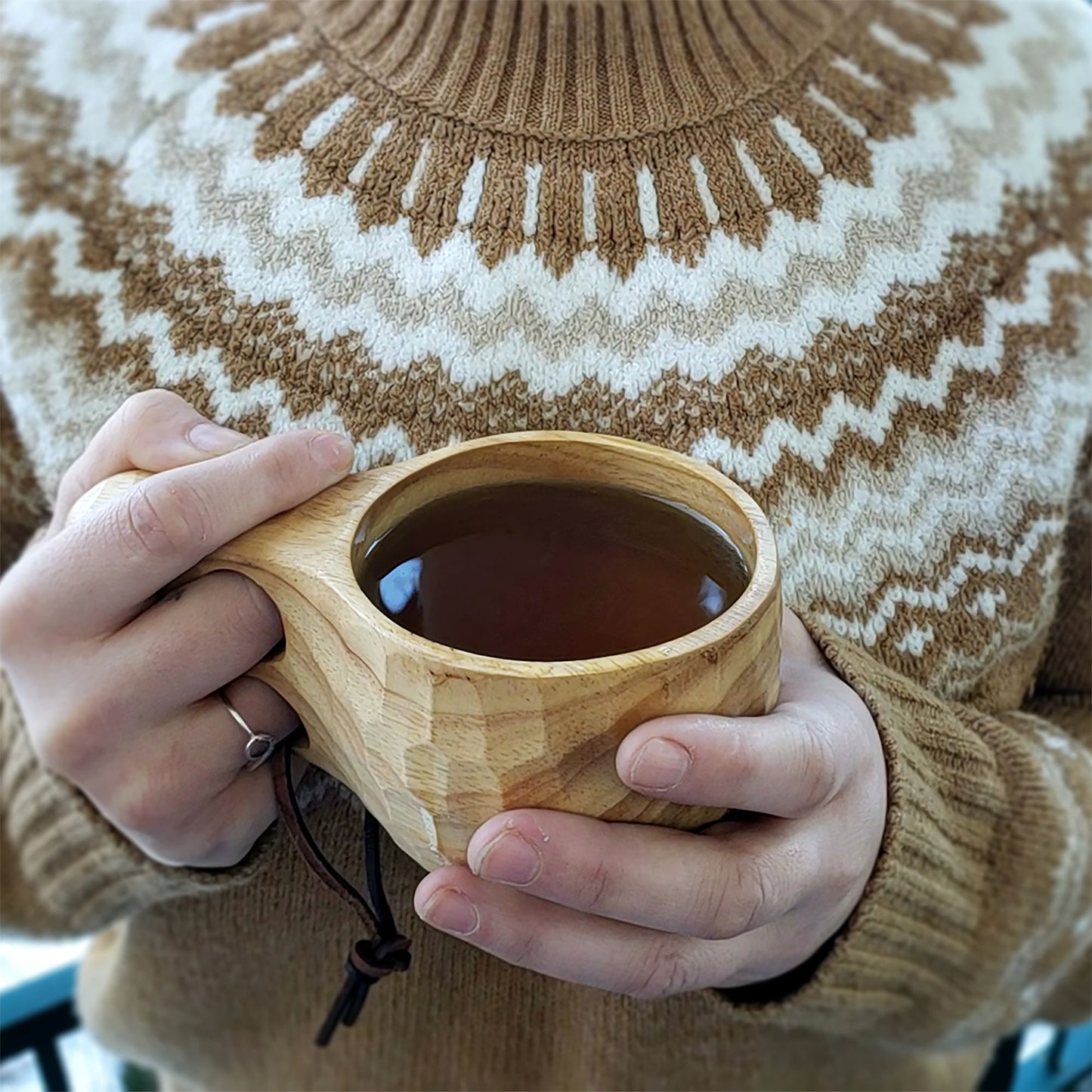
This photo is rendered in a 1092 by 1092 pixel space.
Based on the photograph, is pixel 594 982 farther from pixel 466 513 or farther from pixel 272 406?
pixel 272 406

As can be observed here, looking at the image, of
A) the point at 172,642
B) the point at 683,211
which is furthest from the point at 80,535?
the point at 683,211

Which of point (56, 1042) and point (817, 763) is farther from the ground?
point (817, 763)

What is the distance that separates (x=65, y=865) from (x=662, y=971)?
37 cm

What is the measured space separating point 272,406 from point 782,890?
308 millimetres

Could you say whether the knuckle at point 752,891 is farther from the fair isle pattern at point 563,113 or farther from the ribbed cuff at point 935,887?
the fair isle pattern at point 563,113

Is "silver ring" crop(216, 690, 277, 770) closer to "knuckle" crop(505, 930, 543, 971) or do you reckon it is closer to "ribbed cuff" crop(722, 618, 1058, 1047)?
"knuckle" crop(505, 930, 543, 971)

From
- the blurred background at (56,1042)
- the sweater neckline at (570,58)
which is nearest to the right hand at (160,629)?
the sweater neckline at (570,58)

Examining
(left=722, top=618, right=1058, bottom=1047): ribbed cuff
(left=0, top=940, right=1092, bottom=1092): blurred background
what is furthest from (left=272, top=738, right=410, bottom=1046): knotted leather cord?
(left=0, top=940, right=1092, bottom=1092): blurred background

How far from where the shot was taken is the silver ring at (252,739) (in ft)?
1.43

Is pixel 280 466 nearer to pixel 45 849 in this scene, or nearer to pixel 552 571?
pixel 552 571

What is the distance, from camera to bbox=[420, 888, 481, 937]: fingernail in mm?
374

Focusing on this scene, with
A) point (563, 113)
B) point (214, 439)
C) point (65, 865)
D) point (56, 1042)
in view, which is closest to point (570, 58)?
point (563, 113)

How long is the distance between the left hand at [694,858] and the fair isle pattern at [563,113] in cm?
22

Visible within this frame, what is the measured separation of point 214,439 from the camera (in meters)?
0.44
